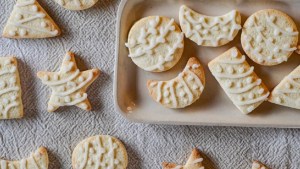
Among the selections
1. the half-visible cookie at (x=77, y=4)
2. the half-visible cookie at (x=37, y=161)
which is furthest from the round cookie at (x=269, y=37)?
the half-visible cookie at (x=37, y=161)

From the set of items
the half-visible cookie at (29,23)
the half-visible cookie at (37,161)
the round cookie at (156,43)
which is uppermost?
the half-visible cookie at (29,23)

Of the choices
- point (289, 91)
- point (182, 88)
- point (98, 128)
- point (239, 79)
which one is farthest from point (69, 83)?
point (289, 91)

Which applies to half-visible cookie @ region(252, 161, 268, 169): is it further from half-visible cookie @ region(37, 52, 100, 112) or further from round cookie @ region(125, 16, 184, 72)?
half-visible cookie @ region(37, 52, 100, 112)

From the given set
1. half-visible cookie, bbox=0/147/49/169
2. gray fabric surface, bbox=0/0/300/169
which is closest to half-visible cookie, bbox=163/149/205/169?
gray fabric surface, bbox=0/0/300/169

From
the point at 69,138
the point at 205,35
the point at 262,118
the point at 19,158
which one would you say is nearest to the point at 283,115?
the point at 262,118

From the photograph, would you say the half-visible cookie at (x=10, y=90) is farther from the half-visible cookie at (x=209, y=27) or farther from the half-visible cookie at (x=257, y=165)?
the half-visible cookie at (x=257, y=165)

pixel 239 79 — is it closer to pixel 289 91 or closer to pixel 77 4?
pixel 289 91

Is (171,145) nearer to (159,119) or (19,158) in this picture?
(159,119)

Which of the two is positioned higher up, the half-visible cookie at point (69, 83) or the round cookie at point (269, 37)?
the round cookie at point (269, 37)
